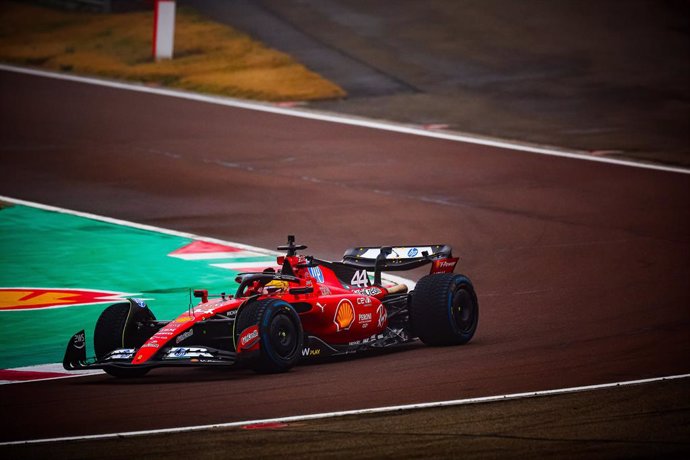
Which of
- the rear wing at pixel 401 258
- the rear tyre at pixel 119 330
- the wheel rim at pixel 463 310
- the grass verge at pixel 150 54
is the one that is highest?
the grass verge at pixel 150 54

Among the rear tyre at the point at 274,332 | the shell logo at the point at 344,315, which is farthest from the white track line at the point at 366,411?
the shell logo at the point at 344,315

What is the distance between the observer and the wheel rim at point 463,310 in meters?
15.4

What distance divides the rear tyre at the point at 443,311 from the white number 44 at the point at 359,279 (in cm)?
64

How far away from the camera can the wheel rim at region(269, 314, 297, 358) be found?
44.5 ft

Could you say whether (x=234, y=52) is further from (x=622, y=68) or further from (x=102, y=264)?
(x=102, y=264)

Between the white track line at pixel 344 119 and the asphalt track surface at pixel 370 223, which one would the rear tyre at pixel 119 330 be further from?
the white track line at pixel 344 119

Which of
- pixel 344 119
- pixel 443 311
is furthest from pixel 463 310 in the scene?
pixel 344 119

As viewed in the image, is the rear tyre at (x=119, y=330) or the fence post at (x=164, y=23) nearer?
the rear tyre at (x=119, y=330)

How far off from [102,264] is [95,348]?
18.4 ft

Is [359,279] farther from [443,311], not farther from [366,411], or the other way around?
[366,411]

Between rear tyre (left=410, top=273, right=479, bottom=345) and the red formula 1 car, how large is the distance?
0.01m

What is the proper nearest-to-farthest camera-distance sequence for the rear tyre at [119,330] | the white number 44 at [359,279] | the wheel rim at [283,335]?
the wheel rim at [283,335]
the rear tyre at [119,330]
the white number 44 at [359,279]

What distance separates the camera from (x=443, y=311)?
1520 centimetres

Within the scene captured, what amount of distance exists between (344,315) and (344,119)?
16587 millimetres
